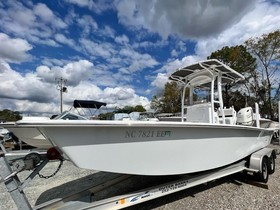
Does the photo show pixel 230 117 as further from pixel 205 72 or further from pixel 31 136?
pixel 31 136

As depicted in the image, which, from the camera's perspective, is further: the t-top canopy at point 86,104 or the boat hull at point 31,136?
the t-top canopy at point 86,104

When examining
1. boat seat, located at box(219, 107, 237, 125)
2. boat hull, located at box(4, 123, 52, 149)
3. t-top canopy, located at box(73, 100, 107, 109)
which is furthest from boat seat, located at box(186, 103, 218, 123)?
t-top canopy, located at box(73, 100, 107, 109)

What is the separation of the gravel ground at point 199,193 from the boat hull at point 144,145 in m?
0.61

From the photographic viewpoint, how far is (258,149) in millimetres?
5387

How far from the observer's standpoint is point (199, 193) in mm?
4176

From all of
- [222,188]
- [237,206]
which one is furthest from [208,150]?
[222,188]

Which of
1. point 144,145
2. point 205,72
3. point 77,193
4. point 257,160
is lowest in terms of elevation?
point 77,193

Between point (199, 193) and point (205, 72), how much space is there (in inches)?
104

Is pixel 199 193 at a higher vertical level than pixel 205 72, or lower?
lower

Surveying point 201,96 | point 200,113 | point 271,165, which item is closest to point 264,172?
point 271,165

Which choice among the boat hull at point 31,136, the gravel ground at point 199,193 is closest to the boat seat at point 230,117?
the gravel ground at point 199,193

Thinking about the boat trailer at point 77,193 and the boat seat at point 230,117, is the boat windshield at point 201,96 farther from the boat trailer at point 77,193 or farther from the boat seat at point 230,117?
the boat trailer at point 77,193

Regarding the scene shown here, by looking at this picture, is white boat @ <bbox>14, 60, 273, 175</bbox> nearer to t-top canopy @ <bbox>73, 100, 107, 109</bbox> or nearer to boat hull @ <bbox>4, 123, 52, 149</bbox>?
boat hull @ <bbox>4, 123, 52, 149</bbox>

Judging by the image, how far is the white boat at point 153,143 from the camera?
2.49 m
